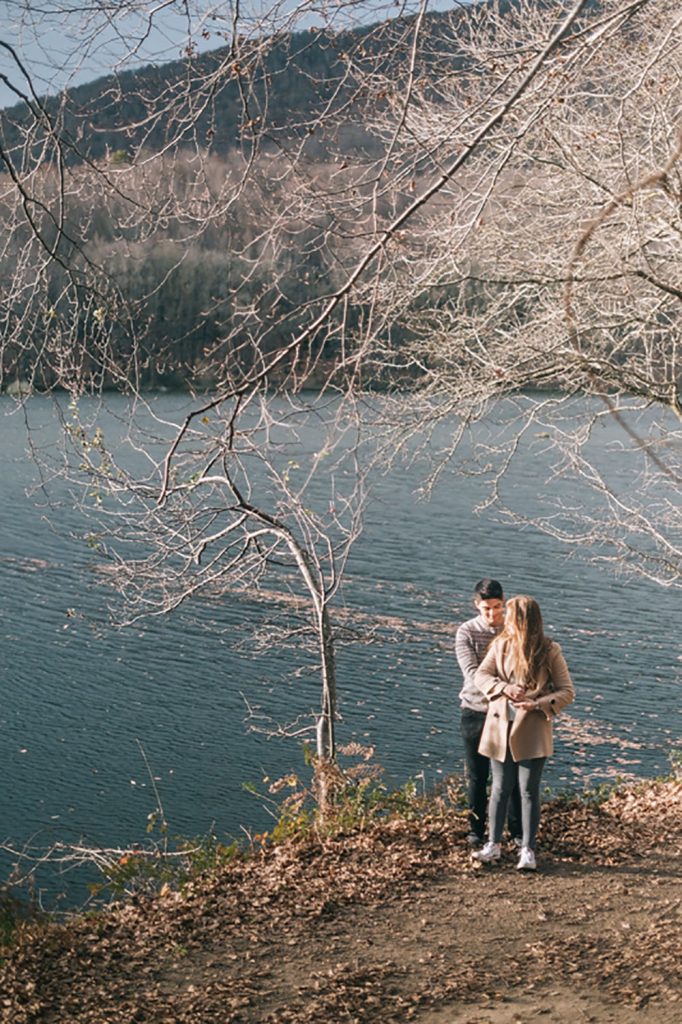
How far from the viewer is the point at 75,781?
45.5ft

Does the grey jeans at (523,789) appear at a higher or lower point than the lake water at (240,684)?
higher

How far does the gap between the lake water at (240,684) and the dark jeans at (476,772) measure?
4715mm

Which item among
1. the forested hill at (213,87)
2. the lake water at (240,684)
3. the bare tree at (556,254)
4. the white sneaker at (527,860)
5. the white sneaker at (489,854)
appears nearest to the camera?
the forested hill at (213,87)

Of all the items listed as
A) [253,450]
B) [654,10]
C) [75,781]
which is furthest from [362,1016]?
[75,781]

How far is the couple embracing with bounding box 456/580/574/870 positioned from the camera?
20.0ft

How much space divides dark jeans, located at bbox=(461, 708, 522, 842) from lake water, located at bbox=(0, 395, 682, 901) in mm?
4715

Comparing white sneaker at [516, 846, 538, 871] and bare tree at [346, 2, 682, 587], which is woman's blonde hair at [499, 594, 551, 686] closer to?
white sneaker at [516, 846, 538, 871]

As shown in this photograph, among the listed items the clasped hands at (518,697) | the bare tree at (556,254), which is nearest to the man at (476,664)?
the clasped hands at (518,697)

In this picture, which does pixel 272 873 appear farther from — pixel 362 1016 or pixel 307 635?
pixel 307 635

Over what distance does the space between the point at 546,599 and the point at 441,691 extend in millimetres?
5283

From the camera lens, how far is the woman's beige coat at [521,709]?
6.14m

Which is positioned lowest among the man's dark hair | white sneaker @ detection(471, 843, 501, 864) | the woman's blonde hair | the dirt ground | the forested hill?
the dirt ground

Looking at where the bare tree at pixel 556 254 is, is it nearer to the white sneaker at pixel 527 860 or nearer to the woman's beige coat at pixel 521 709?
the woman's beige coat at pixel 521 709

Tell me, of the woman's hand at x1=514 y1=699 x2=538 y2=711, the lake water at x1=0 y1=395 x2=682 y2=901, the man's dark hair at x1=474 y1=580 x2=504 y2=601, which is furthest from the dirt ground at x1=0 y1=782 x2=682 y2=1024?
the lake water at x1=0 y1=395 x2=682 y2=901
